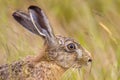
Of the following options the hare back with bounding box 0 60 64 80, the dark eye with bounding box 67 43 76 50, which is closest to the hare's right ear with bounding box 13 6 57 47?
the dark eye with bounding box 67 43 76 50

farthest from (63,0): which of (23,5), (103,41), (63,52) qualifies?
(63,52)

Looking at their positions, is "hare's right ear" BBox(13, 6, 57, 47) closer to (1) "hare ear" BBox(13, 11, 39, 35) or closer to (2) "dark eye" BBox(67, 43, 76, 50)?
(1) "hare ear" BBox(13, 11, 39, 35)

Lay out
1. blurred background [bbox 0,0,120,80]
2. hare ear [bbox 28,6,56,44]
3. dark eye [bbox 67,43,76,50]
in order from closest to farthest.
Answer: hare ear [bbox 28,6,56,44]
dark eye [bbox 67,43,76,50]
blurred background [bbox 0,0,120,80]

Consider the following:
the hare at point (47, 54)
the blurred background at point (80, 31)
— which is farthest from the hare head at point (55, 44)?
the blurred background at point (80, 31)

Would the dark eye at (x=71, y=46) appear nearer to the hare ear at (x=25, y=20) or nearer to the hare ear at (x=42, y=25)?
the hare ear at (x=42, y=25)

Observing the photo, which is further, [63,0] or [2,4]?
[63,0]

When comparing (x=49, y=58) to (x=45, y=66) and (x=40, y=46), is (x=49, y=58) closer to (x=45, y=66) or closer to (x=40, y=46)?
(x=45, y=66)

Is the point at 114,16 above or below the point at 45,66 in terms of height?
above
